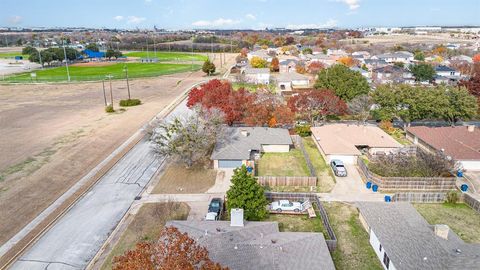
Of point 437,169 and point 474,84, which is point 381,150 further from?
point 474,84

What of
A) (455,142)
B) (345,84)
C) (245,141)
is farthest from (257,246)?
(345,84)

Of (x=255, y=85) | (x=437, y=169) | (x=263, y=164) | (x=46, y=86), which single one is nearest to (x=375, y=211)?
(x=437, y=169)

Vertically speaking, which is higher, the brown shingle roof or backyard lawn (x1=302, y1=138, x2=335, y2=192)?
the brown shingle roof

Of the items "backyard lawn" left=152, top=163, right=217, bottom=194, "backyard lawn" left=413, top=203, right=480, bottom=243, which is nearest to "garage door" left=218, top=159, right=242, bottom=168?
"backyard lawn" left=152, top=163, right=217, bottom=194

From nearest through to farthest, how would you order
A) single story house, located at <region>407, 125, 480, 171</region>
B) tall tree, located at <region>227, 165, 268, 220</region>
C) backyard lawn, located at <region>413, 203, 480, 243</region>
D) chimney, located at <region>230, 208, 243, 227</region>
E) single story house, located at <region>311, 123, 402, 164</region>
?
chimney, located at <region>230, 208, 243, 227</region>
backyard lawn, located at <region>413, 203, 480, 243</region>
tall tree, located at <region>227, 165, 268, 220</region>
single story house, located at <region>407, 125, 480, 171</region>
single story house, located at <region>311, 123, 402, 164</region>

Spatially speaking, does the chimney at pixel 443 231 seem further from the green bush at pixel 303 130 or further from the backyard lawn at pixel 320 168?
the green bush at pixel 303 130

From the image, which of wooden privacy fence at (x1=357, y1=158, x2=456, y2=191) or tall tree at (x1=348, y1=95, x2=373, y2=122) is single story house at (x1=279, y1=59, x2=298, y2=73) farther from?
wooden privacy fence at (x1=357, y1=158, x2=456, y2=191)

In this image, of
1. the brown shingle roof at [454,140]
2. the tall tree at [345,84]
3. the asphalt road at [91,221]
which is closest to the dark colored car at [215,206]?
the asphalt road at [91,221]
